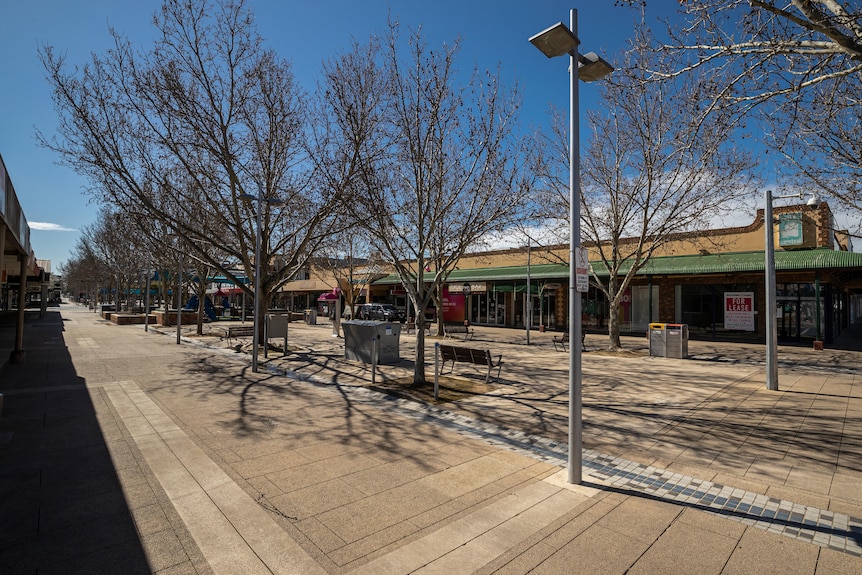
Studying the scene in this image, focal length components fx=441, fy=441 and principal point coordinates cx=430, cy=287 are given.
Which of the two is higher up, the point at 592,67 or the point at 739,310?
the point at 592,67

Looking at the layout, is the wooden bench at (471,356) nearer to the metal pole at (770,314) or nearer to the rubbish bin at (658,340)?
the metal pole at (770,314)

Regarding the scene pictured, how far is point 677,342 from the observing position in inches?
639

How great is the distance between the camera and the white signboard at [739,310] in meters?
22.2

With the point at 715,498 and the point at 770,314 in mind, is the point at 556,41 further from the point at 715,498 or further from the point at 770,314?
the point at 770,314

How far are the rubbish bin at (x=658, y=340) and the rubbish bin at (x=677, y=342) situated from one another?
0.08 metres

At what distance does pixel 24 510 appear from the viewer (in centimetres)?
404

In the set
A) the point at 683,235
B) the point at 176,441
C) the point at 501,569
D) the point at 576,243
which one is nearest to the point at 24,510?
the point at 176,441

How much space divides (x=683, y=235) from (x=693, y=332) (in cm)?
917

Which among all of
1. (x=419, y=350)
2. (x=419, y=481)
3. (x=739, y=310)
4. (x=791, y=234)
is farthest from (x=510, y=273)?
(x=419, y=481)

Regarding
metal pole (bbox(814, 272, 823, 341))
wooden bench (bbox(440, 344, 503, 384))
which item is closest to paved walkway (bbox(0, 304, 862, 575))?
wooden bench (bbox(440, 344, 503, 384))

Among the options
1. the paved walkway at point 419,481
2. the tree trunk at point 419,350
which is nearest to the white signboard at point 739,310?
the paved walkway at point 419,481

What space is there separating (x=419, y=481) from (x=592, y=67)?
5048 mm

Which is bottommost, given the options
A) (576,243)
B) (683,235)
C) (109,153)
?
(576,243)

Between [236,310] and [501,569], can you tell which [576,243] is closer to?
[501,569]
